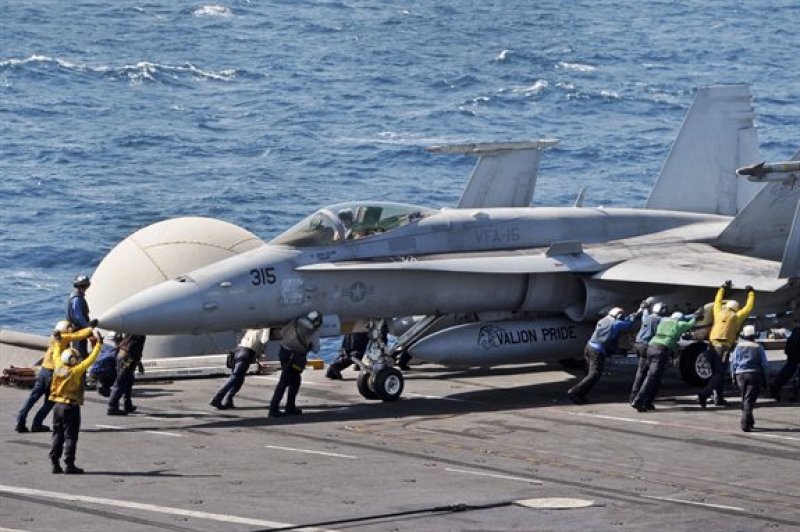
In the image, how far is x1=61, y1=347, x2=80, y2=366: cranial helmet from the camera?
1795 centimetres

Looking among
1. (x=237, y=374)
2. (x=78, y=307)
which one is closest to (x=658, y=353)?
(x=237, y=374)

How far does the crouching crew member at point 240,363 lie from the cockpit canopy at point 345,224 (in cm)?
137

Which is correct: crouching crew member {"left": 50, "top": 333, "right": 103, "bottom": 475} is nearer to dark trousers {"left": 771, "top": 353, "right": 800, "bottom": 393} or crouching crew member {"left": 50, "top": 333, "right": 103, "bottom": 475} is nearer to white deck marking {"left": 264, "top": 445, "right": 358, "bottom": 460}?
white deck marking {"left": 264, "top": 445, "right": 358, "bottom": 460}

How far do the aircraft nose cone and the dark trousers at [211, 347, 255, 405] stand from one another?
0.89 meters

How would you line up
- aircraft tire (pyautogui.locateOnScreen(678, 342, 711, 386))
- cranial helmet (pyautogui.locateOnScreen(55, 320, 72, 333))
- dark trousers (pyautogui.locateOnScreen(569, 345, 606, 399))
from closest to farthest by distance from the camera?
cranial helmet (pyautogui.locateOnScreen(55, 320, 72, 333)), dark trousers (pyautogui.locateOnScreen(569, 345, 606, 399)), aircraft tire (pyautogui.locateOnScreen(678, 342, 711, 386))

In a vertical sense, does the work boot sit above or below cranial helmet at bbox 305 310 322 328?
below

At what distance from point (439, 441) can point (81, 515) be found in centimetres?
592

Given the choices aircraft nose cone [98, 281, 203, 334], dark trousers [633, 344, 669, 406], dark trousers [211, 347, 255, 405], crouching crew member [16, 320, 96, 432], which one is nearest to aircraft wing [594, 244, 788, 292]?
dark trousers [633, 344, 669, 406]

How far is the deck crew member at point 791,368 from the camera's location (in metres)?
23.4

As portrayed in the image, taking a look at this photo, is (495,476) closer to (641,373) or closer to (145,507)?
Result: (145,507)

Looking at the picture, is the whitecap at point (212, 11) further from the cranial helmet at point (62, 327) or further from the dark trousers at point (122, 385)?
the cranial helmet at point (62, 327)

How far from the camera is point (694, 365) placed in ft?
82.1

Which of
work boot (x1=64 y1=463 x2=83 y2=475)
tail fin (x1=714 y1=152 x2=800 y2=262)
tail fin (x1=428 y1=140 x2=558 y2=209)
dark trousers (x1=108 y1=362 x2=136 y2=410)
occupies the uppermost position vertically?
tail fin (x1=428 y1=140 x2=558 y2=209)

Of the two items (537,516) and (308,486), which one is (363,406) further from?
(537,516)
